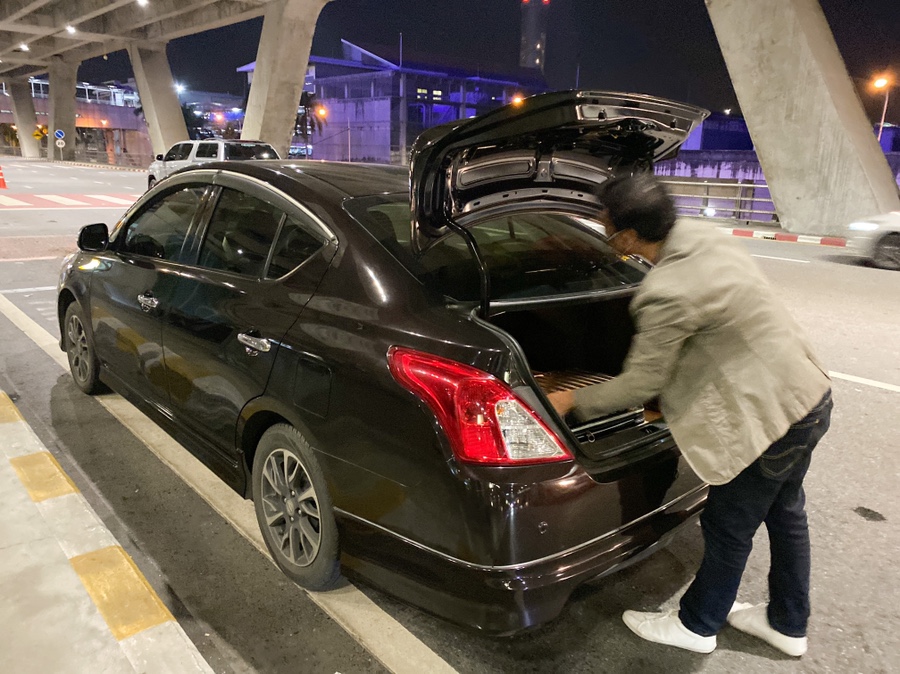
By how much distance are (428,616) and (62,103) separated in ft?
185

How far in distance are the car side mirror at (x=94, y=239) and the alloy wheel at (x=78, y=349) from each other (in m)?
→ 0.56

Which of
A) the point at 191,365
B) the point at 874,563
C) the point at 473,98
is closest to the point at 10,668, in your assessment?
the point at 191,365

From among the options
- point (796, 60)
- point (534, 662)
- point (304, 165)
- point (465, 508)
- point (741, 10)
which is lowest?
point (534, 662)

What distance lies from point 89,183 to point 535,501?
93.8 feet

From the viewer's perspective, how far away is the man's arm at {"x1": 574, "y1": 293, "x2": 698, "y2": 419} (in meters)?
2.03

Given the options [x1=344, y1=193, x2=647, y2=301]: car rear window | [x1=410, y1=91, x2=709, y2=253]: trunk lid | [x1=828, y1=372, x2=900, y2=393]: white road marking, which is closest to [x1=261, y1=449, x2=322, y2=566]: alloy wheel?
[x1=344, y1=193, x2=647, y2=301]: car rear window

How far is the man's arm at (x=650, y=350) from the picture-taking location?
2.03 m

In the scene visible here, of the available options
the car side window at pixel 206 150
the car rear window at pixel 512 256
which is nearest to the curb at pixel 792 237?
the car rear window at pixel 512 256

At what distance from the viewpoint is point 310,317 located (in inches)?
99.4

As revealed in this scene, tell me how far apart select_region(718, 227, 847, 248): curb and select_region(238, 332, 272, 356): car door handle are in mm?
12194

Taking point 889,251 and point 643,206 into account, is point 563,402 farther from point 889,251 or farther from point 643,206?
point 889,251

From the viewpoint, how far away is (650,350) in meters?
2.09

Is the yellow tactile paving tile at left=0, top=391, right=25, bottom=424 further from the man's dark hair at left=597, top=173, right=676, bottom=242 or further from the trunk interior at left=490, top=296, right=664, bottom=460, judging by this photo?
the man's dark hair at left=597, top=173, right=676, bottom=242

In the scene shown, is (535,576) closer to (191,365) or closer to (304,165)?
(191,365)
